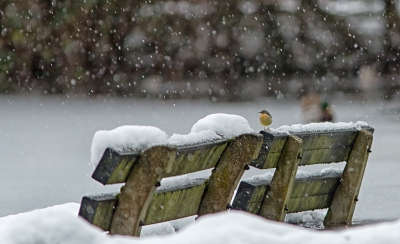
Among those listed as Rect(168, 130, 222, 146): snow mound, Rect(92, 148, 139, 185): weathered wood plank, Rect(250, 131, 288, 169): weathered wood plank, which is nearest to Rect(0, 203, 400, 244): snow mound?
Rect(92, 148, 139, 185): weathered wood plank

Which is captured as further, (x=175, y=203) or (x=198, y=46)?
(x=198, y=46)

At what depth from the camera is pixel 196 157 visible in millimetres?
4262

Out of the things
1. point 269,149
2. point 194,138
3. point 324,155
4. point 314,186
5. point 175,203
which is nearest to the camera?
point 194,138

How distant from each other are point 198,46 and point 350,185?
27480mm

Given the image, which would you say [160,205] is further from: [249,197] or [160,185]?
[249,197]

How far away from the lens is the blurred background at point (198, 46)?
104ft

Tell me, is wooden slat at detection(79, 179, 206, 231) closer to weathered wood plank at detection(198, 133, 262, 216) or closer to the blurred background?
weathered wood plank at detection(198, 133, 262, 216)

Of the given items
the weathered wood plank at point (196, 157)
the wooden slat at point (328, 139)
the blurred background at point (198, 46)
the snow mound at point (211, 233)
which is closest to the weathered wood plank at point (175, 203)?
the weathered wood plank at point (196, 157)

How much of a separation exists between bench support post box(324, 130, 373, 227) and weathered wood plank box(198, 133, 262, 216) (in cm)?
125

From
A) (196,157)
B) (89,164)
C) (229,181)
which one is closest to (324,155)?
(229,181)

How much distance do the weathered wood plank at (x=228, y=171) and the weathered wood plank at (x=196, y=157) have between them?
6 centimetres

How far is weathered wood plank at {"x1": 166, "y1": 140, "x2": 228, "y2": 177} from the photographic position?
4.12 metres

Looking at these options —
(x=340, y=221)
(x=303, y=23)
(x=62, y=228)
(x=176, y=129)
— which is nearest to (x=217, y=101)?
(x=176, y=129)

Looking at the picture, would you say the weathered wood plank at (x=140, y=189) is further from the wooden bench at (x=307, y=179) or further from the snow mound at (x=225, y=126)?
the wooden bench at (x=307, y=179)
